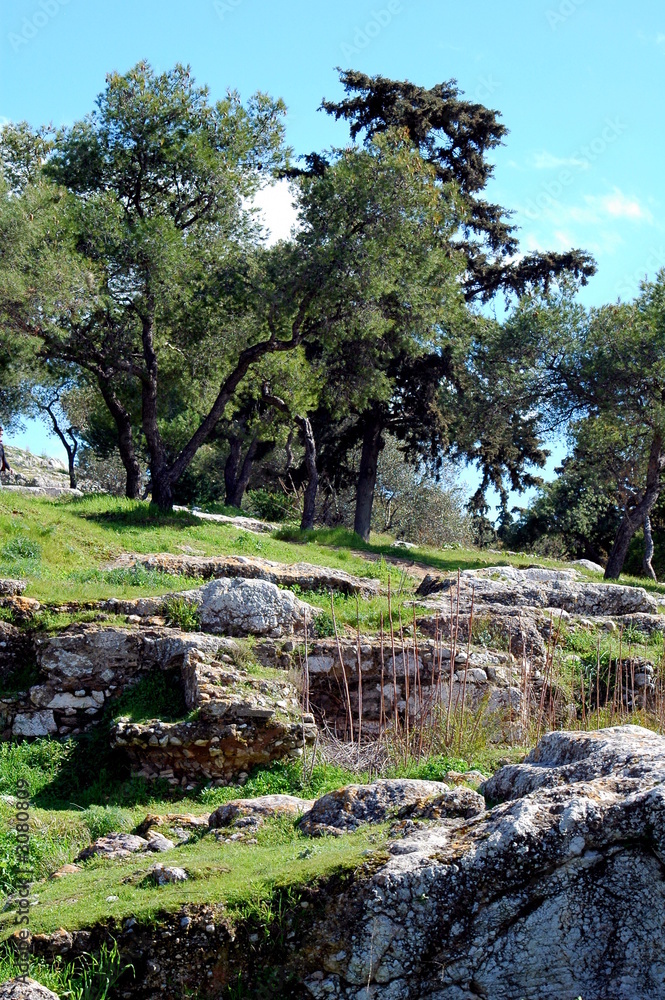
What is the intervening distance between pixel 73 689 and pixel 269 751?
2.23 m

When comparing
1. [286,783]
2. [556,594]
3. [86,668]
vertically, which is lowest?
[286,783]

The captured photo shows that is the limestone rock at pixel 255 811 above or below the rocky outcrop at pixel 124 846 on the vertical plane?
above

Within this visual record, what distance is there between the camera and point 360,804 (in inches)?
248

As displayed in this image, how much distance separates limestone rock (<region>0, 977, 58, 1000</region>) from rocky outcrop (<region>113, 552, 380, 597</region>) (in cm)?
968

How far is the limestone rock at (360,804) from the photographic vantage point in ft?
20.2

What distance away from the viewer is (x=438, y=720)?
9.01 meters

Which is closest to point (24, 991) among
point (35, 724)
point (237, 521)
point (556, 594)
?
point (35, 724)

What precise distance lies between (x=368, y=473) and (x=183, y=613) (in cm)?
2026

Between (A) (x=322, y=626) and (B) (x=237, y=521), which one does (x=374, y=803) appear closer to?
(A) (x=322, y=626)

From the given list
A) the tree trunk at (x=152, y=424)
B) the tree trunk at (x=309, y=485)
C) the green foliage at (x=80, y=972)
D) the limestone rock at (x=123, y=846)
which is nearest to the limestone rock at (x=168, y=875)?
the green foliage at (x=80, y=972)

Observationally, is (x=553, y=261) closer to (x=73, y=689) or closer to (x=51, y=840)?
(x=73, y=689)

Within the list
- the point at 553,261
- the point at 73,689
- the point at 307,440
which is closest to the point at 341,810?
the point at 73,689

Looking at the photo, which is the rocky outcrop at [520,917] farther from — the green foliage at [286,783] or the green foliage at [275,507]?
the green foliage at [275,507]

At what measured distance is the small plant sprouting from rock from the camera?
1114 centimetres
